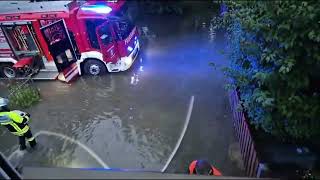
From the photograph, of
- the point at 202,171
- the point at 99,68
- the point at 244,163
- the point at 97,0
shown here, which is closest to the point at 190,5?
the point at 97,0

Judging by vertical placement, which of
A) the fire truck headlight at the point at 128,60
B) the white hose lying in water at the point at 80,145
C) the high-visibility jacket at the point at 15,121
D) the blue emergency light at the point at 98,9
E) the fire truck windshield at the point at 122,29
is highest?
the blue emergency light at the point at 98,9

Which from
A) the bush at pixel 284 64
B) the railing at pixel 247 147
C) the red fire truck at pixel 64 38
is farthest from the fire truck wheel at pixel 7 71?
the bush at pixel 284 64

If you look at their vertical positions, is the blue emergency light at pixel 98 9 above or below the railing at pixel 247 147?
above

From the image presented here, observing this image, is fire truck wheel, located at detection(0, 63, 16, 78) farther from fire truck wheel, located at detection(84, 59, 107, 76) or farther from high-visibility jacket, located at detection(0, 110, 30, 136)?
high-visibility jacket, located at detection(0, 110, 30, 136)

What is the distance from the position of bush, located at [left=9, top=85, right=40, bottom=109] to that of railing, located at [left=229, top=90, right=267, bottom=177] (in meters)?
7.06

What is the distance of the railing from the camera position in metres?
6.79

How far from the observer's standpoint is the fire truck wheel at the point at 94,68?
1206 cm

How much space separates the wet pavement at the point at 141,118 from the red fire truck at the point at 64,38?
0.60 meters

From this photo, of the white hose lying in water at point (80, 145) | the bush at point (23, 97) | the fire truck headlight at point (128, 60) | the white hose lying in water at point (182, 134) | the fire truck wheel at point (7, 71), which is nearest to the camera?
the white hose lying in water at point (182, 134)

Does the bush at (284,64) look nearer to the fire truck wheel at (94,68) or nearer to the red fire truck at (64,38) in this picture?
the red fire truck at (64,38)

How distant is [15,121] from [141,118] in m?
3.76

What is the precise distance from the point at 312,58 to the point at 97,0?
10.1 metres


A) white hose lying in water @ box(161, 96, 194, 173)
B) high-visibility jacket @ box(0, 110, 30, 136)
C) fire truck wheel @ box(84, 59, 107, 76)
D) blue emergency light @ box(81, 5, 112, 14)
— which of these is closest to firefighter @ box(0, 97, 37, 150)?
high-visibility jacket @ box(0, 110, 30, 136)

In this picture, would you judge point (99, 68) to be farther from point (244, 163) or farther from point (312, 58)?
point (312, 58)
